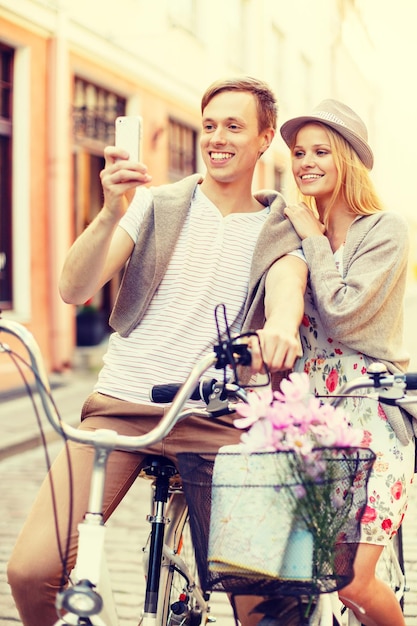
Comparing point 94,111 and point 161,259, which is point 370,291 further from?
point 94,111

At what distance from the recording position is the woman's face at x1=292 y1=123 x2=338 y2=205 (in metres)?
2.89

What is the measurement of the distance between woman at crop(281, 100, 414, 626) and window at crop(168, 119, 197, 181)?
460 inches

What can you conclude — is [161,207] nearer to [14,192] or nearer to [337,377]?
[337,377]

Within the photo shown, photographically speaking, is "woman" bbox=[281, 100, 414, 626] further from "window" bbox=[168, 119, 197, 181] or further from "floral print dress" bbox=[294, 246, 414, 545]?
"window" bbox=[168, 119, 197, 181]

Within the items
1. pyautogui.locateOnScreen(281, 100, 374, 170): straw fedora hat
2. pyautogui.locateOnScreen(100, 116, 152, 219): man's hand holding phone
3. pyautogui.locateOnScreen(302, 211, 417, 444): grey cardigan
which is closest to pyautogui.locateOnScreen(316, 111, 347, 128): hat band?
pyautogui.locateOnScreen(281, 100, 374, 170): straw fedora hat

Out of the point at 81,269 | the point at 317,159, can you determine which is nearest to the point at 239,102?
the point at 317,159

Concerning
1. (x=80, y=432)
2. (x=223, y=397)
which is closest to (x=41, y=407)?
(x=223, y=397)

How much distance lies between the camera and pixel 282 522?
195 centimetres

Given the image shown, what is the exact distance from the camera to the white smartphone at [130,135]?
2340 mm

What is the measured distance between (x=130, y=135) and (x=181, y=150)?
1279 cm

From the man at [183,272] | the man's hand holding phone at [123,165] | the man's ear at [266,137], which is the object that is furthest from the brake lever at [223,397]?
the man's ear at [266,137]

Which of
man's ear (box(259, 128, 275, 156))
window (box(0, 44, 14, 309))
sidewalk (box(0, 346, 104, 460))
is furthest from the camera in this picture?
window (box(0, 44, 14, 309))

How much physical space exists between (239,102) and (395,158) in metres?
45.8

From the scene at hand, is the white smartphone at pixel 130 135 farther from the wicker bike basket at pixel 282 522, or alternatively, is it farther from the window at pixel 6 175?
the window at pixel 6 175
